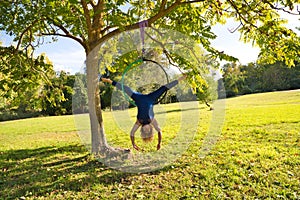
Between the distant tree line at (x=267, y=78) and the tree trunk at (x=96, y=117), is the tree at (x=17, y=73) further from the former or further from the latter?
the distant tree line at (x=267, y=78)

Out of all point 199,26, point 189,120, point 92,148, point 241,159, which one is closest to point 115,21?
→ point 199,26

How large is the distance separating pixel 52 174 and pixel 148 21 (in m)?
4.22

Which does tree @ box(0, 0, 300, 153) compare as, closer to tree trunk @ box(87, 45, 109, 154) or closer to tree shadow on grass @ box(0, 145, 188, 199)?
tree trunk @ box(87, 45, 109, 154)

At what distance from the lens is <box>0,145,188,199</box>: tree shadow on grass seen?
17.0 feet

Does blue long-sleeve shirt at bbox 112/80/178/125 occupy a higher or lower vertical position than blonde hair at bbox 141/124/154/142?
higher

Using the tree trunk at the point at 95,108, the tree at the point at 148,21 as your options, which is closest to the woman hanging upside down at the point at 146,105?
the tree at the point at 148,21

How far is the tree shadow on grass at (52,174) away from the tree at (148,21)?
35.2 inches

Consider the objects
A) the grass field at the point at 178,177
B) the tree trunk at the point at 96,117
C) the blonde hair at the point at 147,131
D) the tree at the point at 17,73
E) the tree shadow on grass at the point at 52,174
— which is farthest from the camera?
the tree trunk at the point at 96,117

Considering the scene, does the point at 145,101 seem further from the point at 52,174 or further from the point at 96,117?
the point at 96,117

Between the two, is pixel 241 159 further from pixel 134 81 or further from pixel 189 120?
pixel 134 81

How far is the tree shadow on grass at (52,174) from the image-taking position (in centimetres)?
517

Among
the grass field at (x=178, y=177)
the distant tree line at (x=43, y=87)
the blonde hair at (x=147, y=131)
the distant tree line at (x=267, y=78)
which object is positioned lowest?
the grass field at (x=178, y=177)

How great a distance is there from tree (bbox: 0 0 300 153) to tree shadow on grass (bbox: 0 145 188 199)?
2.94 ft

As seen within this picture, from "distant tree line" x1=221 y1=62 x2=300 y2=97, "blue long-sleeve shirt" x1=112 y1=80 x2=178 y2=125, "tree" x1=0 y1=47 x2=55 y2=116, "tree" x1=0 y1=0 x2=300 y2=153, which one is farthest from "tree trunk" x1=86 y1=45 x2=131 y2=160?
"distant tree line" x1=221 y1=62 x2=300 y2=97
